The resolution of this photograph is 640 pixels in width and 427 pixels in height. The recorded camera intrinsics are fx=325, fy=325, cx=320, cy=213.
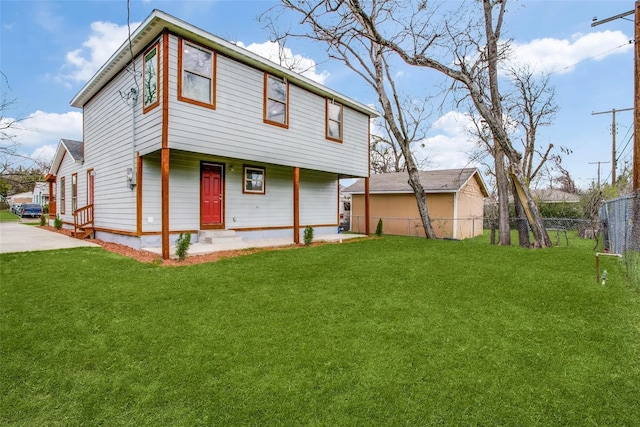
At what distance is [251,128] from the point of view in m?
8.79

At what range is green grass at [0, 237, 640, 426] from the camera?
2105 mm

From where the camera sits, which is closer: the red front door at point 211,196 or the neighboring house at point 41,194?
the red front door at point 211,196

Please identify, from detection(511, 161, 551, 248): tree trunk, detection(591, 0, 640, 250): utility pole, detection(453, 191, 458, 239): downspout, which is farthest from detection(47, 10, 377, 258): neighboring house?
detection(591, 0, 640, 250): utility pole

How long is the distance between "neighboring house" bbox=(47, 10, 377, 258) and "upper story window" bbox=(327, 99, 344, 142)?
1.4 inches

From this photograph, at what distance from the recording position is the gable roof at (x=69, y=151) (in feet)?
39.8

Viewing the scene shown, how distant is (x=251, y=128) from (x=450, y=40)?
624cm

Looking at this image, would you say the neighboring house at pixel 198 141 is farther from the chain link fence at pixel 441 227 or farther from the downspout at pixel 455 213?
the downspout at pixel 455 213

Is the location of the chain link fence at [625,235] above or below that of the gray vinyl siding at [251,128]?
below

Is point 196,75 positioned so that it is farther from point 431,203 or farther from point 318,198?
point 431,203

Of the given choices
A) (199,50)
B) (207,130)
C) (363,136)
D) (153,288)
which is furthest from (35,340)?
(363,136)

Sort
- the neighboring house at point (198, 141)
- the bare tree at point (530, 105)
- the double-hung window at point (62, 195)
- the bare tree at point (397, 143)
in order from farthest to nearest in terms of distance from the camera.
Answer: the bare tree at point (397, 143) → the bare tree at point (530, 105) → the double-hung window at point (62, 195) → the neighboring house at point (198, 141)

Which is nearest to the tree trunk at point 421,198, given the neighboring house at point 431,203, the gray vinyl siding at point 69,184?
the neighboring house at point 431,203

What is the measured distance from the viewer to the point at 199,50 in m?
7.60

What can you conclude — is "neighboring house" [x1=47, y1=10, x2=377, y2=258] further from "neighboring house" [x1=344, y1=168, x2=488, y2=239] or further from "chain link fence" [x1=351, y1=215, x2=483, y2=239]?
"chain link fence" [x1=351, y1=215, x2=483, y2=239]
